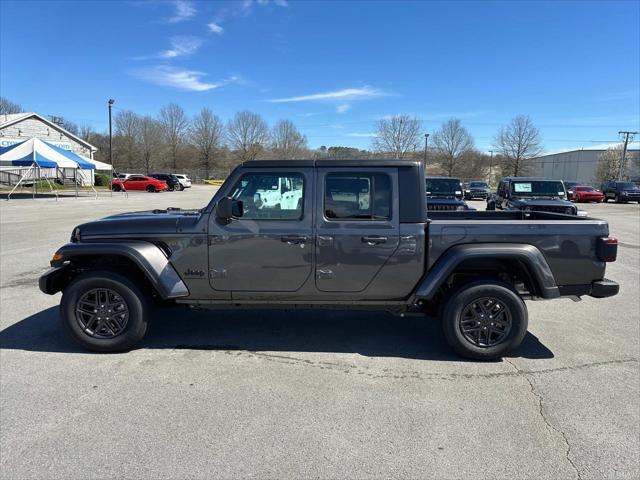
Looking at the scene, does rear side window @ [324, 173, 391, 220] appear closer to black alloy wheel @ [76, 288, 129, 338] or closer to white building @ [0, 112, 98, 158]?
black alloy wheel @ [76, 288, 129, 338]

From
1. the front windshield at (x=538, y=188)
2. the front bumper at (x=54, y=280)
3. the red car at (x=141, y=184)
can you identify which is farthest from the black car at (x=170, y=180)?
the front bumper at (x=54, y=280)

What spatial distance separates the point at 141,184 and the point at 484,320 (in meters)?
42.6

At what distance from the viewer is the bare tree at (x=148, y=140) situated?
71812 millimetres

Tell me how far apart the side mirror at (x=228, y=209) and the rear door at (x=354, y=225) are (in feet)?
2.48

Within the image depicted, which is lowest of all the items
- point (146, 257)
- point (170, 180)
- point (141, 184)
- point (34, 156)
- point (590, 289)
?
point (590, 289)

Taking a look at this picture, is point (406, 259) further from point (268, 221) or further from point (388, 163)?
point (268, 221)

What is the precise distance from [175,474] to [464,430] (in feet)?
6.39

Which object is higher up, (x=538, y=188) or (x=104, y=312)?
(x=538, y=188)

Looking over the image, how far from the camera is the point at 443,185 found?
14.6m

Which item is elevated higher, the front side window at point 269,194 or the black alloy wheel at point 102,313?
the front side window at point 269,194

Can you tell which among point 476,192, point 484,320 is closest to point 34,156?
point 484,320

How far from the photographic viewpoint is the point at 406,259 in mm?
4137

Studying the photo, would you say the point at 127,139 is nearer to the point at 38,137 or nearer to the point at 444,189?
the point at 38,137

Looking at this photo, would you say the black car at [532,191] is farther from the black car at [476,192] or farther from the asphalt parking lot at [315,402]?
the black car at [476,192]
